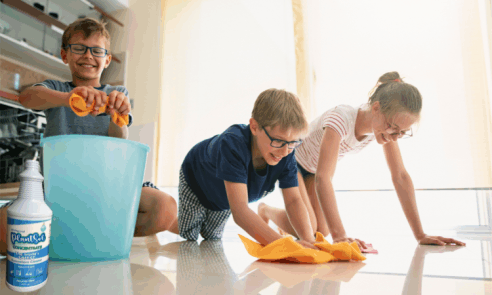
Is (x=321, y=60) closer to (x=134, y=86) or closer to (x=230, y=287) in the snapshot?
(x=134, y=86)

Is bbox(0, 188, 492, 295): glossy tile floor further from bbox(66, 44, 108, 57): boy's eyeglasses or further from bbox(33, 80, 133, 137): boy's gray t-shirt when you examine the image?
bbox(66, 44, 108, 57): boy's eyeglasses

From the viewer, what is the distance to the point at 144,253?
87 centimetres

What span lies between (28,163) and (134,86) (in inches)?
82.2

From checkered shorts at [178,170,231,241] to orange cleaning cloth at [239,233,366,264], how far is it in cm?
47

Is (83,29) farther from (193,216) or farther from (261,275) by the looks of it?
(261,275)

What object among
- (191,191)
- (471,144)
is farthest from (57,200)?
(471,144)

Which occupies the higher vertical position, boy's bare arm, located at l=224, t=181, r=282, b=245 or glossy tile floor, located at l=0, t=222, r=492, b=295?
boy's bare arm, located at l=224, t=181, r=282, b=245

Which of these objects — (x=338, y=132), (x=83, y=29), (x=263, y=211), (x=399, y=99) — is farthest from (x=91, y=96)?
(x=263, y=211)

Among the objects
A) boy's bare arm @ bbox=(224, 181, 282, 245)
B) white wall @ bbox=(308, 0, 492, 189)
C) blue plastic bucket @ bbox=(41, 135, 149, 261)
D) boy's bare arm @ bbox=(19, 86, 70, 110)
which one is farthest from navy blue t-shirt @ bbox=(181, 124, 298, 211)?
white wall @ bbox=(308, 0, 492, 189)

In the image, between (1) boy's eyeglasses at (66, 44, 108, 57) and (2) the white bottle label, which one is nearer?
(2) the white bottle label

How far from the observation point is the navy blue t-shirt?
34.5 inches

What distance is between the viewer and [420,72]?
1764mm

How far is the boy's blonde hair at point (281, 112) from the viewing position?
2.84 ft

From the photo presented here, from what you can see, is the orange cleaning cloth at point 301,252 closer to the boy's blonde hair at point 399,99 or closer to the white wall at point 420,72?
the boy's blonde hair at point 399,99
